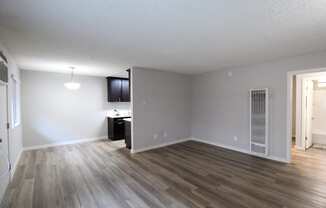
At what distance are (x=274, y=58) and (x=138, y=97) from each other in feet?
11.5

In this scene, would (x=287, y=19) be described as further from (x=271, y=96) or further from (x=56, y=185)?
(x=56, y=185)

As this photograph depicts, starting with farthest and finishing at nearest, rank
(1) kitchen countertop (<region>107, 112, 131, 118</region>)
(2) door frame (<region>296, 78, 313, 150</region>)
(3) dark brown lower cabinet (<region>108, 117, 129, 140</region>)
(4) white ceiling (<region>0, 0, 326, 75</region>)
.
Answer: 1. (1) kitchen countertop (<region>107, 112, 131, 118</region>)
2. (3) dark brown lower cabinet (<region>108, 117, 129, 140</region>)
3. (2) door frame (<region>296, 78, 313, 150</region>)
4. (4) white ceiling (<region>0, 0, 326, 75</region>)

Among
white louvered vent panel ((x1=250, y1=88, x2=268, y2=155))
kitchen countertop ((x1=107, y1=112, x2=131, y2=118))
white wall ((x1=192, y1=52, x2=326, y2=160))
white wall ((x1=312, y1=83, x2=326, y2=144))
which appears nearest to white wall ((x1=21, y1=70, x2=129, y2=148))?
kitchen countertop ((x1=107, y1=112, x2=131, y2=118))

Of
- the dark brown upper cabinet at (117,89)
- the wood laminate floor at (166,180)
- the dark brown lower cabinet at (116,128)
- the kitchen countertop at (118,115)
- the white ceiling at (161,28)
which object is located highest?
the white ceiling at (161,28)

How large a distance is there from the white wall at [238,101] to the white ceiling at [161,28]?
17.5 inches

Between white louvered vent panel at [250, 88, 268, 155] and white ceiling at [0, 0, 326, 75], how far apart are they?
107 cm

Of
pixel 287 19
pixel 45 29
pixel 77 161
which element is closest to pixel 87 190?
pixel 77 161

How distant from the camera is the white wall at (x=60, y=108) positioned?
16.3 ft

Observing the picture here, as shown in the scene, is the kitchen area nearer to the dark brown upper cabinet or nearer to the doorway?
the dark brown upper cabinet

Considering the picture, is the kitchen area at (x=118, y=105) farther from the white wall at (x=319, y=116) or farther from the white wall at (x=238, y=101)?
the white wall at (x=319, y=116)

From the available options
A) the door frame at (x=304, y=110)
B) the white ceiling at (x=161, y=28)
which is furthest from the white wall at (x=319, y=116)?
the white ceiling at (x=161, y=28)

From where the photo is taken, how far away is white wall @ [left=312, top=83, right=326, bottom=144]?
5.16 meters

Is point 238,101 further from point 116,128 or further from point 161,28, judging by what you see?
point 116,128

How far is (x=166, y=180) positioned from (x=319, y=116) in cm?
554
